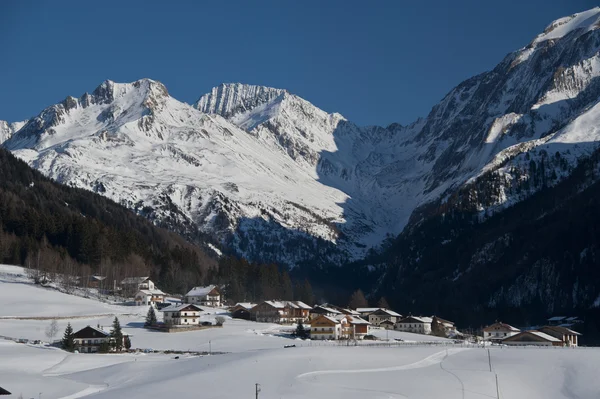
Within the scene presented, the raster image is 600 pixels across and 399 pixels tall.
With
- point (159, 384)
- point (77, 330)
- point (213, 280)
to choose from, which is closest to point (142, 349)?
point (77, 330)

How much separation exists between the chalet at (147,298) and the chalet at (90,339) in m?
48.1

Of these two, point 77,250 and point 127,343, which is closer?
point 127,343

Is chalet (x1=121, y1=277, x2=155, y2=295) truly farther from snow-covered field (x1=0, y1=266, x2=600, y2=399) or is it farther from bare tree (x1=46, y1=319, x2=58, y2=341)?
snow-covered field (x1=0, y1=266, x2=600, y2=399)

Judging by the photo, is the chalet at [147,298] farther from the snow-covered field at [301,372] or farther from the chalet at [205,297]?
the snow-covered field at [301,372]

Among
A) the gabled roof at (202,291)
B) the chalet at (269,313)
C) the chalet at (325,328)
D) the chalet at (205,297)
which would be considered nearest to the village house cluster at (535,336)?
the chalet at (325,328)

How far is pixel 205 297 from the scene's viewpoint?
164875 millimetres

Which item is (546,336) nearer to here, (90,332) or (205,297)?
(90,332)

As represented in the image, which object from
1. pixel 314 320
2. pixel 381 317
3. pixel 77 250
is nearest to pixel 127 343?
pixel 314 320

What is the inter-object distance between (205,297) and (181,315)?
3389cm

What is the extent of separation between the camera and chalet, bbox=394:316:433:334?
156375 mm

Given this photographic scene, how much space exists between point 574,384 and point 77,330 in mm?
63496

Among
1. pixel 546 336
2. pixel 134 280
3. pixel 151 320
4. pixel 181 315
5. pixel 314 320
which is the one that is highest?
pixel 134 280

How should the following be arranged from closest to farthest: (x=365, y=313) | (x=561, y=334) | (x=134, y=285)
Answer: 1. (x=561, y=334)
2. (x=134, y=285)
3. (x=365, y=313)

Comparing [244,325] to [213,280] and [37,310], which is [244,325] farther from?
[213,280]
